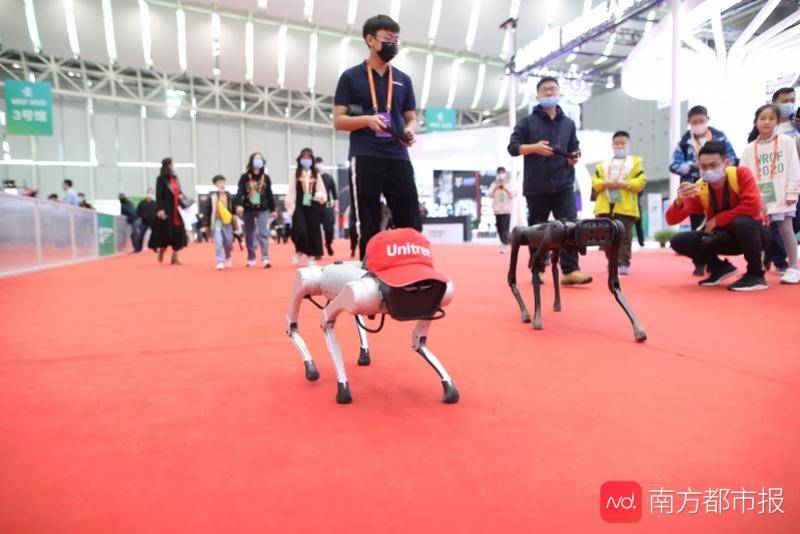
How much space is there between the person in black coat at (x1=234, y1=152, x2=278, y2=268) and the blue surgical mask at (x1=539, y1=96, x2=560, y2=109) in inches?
150

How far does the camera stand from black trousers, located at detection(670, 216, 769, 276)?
12.1 feet

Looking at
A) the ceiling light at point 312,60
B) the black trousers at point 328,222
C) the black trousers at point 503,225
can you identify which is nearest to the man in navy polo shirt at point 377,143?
the black trousers at point 328,222

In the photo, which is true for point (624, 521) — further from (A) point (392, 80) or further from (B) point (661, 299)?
(B) point (661, 299)

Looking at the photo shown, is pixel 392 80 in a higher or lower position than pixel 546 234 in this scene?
higher

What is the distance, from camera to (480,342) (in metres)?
2.39

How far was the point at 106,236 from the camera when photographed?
1220 cm

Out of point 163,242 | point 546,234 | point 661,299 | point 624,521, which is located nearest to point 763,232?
point 661,299

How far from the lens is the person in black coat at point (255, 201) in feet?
21.8

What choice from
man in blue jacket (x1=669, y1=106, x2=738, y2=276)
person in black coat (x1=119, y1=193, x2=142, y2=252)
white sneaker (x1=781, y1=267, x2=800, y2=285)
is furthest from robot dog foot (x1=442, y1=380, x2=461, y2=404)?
person in black coat (x1=119, y1=193, x2=142, y2=252)

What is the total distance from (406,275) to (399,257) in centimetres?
9

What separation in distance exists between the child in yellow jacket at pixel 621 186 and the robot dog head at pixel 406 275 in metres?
3.98

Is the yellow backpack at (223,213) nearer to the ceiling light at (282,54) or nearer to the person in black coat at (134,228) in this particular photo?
the person in black coat at (134,228)

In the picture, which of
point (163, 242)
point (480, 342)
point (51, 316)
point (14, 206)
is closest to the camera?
point (480, 342)

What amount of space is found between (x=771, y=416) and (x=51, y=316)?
12.6 feet
